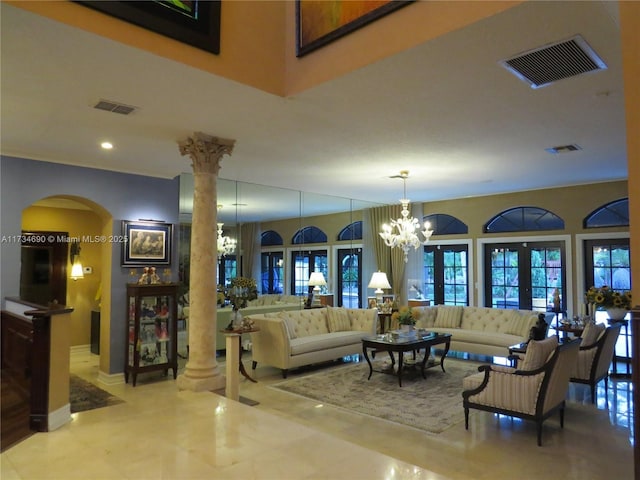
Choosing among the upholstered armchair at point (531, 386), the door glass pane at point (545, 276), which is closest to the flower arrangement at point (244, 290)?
the upholstered armchair at point (531, 386)

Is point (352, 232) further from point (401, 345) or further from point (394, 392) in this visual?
point (394, 392)

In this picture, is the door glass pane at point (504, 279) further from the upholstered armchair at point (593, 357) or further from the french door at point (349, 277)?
the upholstered armchair at point (593, 357)

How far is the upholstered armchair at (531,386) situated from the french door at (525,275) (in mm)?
4228

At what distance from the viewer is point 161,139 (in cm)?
529

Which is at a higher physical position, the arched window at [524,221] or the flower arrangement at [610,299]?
the arched window at [524,221]

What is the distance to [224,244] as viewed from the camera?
25.3 ft

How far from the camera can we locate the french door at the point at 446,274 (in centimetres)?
987

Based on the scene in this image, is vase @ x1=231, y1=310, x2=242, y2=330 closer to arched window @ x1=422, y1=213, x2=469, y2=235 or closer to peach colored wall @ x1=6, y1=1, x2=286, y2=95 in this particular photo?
peach colored wall @ x1=6, y1=1, x2=286, y2=95

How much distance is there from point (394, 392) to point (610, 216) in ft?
16.9

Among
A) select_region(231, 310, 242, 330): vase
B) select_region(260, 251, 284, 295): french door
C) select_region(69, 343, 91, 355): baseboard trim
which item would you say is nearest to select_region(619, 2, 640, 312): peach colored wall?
select_region(231, 310, 242, 330): vase

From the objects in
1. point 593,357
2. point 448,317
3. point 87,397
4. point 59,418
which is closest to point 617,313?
point 593,357

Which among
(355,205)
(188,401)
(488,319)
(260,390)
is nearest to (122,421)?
(188,401)

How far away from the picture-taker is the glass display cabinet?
6.27m

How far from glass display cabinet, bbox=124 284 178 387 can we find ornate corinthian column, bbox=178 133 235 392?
3.56 ft
